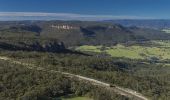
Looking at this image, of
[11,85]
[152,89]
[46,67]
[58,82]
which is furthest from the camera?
[46,67]

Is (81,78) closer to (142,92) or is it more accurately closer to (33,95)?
(142,92)

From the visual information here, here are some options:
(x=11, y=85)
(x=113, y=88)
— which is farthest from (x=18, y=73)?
(x=113, y=88)

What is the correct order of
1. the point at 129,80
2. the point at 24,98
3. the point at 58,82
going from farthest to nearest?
the point at 129,80 → the point at 58,82 → the point at 24,98

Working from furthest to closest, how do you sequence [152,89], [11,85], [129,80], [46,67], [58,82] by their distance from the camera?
[46,67] → [129,80] → [152,89] → [58,82] → [11,85]

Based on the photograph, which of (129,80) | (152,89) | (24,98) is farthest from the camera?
(129,80)

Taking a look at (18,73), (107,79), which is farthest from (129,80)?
(18,73)

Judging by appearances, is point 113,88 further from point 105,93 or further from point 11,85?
point 11,85

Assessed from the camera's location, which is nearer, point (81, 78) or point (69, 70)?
point (81, 78)

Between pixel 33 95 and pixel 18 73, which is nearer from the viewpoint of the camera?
pixel 33 95
